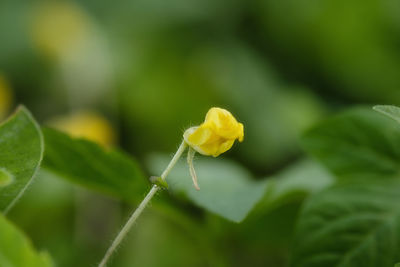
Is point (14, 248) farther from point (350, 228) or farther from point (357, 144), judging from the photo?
point (357, 144)

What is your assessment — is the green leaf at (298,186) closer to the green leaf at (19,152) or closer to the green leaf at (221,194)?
the green leaf at (221,194)

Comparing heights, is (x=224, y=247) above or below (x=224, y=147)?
below

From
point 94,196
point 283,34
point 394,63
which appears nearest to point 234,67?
point 283,34

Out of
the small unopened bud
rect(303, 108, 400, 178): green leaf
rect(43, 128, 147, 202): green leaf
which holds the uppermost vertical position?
rect(303, 108, 400, 178): green leaf

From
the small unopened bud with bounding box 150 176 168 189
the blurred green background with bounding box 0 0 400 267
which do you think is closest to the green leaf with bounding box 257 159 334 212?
the small unopened bud with bounding box 150 176 168 189

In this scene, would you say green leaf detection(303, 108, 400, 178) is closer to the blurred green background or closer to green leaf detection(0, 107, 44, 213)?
green leaf detection(0, 107, 44, 213)

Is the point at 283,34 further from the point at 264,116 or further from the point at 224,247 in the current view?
the point at 224,247


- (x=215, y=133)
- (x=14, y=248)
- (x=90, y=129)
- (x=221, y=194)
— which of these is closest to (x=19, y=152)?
(x=14, y=248)
